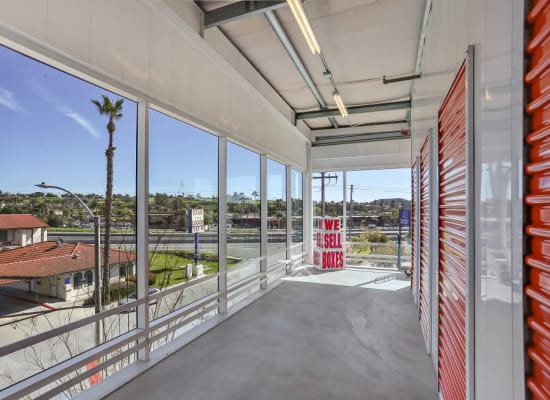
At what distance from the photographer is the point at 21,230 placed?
2.06m

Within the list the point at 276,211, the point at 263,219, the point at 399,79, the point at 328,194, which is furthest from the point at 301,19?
the point at 328,194

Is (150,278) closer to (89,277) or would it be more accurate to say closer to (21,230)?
(89,277)

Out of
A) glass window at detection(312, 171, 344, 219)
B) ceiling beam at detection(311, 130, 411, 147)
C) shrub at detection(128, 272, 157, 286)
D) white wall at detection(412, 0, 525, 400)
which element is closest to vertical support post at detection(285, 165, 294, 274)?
glass window at detection(312, 171, 344, 219)

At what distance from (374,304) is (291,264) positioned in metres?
2.76

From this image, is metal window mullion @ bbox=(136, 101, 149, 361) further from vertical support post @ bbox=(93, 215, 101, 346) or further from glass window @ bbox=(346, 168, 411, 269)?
glass window @ bbox=(346, 168, 411, 269)

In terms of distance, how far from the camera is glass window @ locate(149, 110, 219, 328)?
317 centimetres

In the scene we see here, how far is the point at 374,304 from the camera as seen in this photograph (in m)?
4.79

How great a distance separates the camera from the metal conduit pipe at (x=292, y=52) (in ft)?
11.2

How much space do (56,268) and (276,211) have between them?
4481 millimetres

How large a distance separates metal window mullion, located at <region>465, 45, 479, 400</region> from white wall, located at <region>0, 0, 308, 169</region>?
2.65 m

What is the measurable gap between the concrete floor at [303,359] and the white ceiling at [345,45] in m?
3.98

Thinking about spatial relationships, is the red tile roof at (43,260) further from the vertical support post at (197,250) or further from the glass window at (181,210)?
the vertical support post at (197,250)

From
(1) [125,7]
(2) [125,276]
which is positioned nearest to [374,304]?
(2) [125,276]

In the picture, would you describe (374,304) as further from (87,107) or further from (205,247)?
(87,107)
